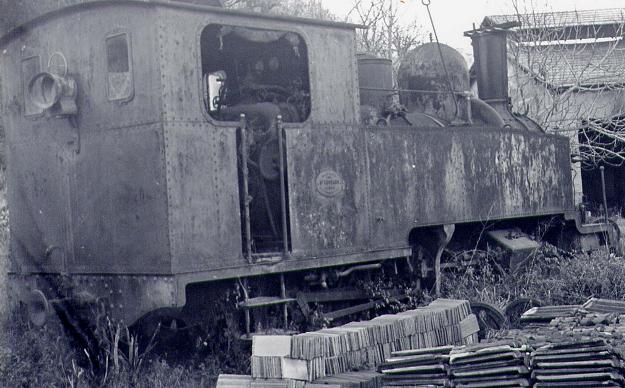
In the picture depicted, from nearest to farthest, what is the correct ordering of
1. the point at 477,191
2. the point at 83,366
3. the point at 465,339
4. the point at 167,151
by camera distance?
the point at 167,151, the point at 465,339, the point at 83,366, the point at 477,191

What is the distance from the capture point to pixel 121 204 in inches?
260

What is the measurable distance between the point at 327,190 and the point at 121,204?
1.84 meters

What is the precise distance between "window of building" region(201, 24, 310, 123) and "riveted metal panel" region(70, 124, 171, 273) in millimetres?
1478

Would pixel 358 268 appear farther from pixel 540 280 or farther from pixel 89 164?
pixel 89 164

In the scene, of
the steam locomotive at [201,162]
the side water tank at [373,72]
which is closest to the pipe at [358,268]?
the steam locomotive at [201,162]

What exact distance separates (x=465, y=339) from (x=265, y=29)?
3059 millimetres

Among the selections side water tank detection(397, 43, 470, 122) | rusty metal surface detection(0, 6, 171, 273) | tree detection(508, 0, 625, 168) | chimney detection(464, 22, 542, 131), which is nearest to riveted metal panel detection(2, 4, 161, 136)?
rusty metal surface detection(0, 6, 171, 273)

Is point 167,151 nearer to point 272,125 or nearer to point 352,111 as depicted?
point 272,125

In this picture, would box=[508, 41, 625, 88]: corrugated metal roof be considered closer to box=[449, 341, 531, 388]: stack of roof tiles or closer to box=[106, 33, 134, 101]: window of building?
box=[106, 33, 134, 101]: window of building

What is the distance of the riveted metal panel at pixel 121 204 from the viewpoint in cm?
634

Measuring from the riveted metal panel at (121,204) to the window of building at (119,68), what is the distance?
0.30 meters

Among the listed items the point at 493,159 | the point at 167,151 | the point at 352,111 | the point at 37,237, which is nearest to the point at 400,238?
the point at 352,111

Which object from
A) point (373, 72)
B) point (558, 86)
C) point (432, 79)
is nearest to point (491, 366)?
point (373, 72)

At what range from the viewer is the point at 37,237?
7496 mm
